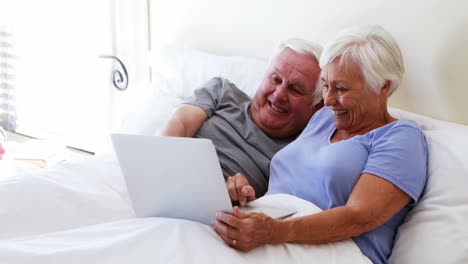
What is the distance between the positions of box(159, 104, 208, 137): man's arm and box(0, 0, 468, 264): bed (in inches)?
5.7

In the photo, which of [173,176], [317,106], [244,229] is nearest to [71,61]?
[317,106]

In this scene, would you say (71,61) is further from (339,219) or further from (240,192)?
(339,219)

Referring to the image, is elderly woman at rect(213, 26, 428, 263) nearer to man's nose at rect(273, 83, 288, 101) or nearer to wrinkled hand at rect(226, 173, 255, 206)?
wrinkled hand at rect(226, 173, 255, 206)

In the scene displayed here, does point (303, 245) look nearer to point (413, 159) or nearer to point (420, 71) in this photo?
point (413, 159)

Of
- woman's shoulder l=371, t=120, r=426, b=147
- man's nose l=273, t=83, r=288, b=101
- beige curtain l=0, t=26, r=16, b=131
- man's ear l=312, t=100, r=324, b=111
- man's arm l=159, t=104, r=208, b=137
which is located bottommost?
beige curtain l=0, t=26, r=16, b=131

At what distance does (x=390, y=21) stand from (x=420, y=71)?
0.52 ft

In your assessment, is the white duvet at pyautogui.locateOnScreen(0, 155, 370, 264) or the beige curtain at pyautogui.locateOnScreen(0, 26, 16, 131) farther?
the beige curtain at pyautogui.locateOnScreen(0, 26, 16, 131)

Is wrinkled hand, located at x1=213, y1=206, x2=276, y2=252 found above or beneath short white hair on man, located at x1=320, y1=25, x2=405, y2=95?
beneath

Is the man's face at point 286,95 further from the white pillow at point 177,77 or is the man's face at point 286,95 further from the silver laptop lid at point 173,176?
the silver laptop lid at point 173,176

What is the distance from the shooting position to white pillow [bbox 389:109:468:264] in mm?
1103

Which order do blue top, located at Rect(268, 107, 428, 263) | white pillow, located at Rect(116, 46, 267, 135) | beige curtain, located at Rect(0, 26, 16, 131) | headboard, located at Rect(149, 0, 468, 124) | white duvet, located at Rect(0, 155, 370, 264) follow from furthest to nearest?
beige curtain, located at Rect(0, 26, 16, 131)
white pillow, located at Rect(116, 46, 267, 135)
headboard, located at Rect(149, 0, 468, 124)
blue top, located at Rect(268, 107, 428, 263)
white duvet, located at Rect(0, 155, 370, 264)

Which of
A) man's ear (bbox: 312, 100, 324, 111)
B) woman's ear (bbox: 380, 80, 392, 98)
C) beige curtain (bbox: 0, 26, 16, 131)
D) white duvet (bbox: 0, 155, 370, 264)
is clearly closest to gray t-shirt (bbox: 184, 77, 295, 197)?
man's ear (bbox: 312, 100, 324, 111)

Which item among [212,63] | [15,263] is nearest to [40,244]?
[15,263]

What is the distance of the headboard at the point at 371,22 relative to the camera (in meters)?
1.37
